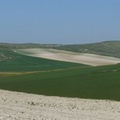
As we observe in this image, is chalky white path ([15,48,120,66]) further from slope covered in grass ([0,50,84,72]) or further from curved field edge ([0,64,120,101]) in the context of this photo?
curved field edge ([0,64,120,101])

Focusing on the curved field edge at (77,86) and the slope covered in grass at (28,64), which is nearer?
the curved field edge at (77,86)

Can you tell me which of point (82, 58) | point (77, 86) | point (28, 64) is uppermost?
point (82, 58)

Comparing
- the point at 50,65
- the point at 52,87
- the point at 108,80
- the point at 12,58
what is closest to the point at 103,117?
the point at 52,87

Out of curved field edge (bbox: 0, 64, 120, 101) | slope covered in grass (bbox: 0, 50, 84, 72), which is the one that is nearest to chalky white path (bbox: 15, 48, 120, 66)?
slope covered in grass (bbox: 0, 50, 84, 72)

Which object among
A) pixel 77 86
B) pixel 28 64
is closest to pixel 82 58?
pixel 28 64

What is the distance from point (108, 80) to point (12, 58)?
164 feet

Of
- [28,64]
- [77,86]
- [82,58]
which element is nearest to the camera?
[77,86]

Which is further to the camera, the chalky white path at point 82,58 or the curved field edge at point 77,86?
the chalky white path at point 82,58

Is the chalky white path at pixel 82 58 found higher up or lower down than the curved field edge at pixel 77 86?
higher up

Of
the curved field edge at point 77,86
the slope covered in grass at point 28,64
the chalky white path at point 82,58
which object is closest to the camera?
the curved field edge at point 77,86

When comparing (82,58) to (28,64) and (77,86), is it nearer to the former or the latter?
(28,64)

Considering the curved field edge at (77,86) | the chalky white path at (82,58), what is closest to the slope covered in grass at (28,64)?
the chalky white path at (82,58)

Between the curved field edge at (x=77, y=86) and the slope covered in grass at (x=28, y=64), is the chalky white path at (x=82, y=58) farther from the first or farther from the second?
the curved field edge at (x=77, y=86)

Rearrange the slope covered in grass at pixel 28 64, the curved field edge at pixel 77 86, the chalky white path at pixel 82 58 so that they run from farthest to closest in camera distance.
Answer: the chalky white path at pixel 82 58, the slope covered in grass at pixel 28 64, the curved field edge at pixel 77 86
